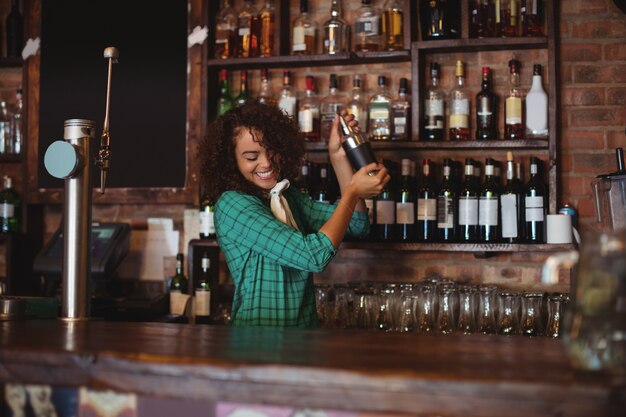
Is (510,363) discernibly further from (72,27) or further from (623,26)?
(72,27)

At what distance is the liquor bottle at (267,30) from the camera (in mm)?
3242

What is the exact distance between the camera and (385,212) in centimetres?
295

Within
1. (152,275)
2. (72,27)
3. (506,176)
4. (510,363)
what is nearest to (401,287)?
(506,176)

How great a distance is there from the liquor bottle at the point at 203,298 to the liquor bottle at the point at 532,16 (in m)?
1.57

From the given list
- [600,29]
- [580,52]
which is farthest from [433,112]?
[600,29]

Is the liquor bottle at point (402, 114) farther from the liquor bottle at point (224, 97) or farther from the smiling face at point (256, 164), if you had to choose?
the smiling face at point (256, 164)

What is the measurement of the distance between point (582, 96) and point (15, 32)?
2549mm

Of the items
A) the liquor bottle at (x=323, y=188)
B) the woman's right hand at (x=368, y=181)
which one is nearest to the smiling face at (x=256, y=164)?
the woman's right hand at (x=368, y=181)

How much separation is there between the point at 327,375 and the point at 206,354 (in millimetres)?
235

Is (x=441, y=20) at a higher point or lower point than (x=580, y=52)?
higher

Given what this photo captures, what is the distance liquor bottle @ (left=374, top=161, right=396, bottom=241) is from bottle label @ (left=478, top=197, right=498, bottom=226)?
333 mm

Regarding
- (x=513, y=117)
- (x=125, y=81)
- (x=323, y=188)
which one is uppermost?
(x=125, y=81)

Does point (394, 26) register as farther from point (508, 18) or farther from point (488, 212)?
point (488, 212)

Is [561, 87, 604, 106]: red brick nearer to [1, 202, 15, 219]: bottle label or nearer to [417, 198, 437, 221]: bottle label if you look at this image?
[417, 198, 437, 221]: bottle label
